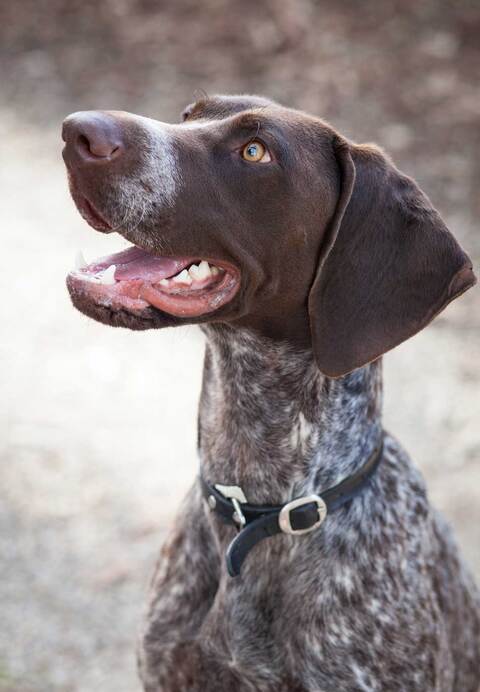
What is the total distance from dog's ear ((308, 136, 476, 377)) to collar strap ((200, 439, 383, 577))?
48 cm

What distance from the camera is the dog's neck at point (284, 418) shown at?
11.8ft

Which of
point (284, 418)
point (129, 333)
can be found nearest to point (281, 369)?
point (284, 418)

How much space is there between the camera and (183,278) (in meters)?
3.32

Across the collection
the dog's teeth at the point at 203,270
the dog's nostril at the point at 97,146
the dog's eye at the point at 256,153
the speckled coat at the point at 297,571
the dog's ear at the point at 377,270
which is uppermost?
the dog's eye at the point at 256,153

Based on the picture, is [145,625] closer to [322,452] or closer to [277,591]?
[277,591]

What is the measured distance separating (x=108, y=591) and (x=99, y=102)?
5.80 meters

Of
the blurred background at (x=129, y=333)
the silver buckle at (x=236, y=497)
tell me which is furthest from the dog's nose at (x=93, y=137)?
the blurred background at (x=129, y=333)

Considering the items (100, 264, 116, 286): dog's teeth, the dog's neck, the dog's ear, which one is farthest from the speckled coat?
(100, 264, 116, 286): dog's teeth

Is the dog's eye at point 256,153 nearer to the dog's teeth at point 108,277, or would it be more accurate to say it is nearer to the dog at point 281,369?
the dog at point 281,369

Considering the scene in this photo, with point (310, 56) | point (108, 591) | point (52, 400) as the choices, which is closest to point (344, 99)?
point (310, 56)

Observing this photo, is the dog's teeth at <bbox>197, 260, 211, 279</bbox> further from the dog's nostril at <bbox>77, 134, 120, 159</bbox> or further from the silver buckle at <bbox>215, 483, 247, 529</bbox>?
the silver buckle at <bbox>215, 483, 247, 529</bbox>

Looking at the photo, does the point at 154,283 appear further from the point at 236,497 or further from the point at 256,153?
the point at 236,497

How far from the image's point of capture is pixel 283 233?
336 cm

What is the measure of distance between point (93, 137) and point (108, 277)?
0.46 m
